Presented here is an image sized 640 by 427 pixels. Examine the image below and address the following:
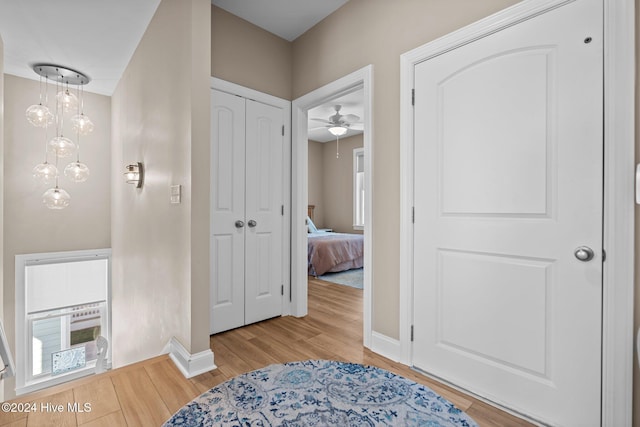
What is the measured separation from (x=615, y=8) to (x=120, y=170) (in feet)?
14.9

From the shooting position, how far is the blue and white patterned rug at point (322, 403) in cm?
124

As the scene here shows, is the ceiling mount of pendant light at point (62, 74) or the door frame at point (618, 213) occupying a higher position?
the ceiling mount of pendant light at point (62, 74)

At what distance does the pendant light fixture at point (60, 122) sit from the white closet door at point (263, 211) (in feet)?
7.90

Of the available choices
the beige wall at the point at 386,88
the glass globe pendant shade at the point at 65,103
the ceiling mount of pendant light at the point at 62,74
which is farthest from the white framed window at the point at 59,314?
the beige wall at the point at 386,88

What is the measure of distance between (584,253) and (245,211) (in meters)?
2.32

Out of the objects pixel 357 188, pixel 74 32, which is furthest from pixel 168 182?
pixel 357 188

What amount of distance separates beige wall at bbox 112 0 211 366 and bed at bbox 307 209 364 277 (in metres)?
2.49

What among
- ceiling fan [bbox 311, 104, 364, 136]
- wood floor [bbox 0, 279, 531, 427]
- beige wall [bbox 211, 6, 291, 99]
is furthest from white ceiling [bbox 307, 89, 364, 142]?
wood floor [bbox 0, 279, 531, 427]

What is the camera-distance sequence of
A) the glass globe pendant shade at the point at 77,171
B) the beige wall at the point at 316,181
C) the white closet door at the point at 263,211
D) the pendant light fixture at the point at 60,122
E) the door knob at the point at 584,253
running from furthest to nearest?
the beige wall at the point at 316,181 < the glass globe pendant shade at the point at 77,171 < the pendant light fixture at the point at 60,122 < the white closet door at the point at 263,211 < the door knob at the point at 584,253

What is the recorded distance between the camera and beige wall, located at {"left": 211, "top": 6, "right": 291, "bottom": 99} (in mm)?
2586

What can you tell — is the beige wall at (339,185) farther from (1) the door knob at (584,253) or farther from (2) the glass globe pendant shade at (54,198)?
(1) the door knob at (584,253)

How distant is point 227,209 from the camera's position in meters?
2.63

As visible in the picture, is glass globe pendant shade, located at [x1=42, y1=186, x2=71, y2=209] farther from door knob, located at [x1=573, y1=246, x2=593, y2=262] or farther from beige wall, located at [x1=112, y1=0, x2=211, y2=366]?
A: door knob, located at [x1=573, y1=246, x2=593, y2=262]

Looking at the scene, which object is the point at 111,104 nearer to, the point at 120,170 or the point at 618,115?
the point at 120,170
